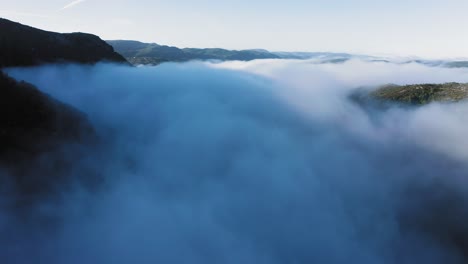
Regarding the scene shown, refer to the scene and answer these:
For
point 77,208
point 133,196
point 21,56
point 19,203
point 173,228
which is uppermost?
point 21,56

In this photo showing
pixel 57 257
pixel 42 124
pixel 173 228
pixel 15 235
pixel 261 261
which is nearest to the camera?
pixel 15 235

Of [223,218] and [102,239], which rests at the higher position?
[102,239]

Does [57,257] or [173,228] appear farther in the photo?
[173,228]

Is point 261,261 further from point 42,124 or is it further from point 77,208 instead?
point 42,124

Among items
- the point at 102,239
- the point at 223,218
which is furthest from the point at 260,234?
the point at 102,239

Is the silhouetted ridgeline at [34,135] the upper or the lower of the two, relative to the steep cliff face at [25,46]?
lower

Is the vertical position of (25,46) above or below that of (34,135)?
above

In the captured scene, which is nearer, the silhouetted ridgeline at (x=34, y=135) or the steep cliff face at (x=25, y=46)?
the silhouetted ridgeline at (x=34, y=135)

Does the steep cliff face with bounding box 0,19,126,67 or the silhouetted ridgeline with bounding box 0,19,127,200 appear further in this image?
the steep cliff face with bounding box 0,19,126,67

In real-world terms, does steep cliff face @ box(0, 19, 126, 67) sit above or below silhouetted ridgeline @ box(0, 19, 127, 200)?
above

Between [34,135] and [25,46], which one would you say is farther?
[25,46]

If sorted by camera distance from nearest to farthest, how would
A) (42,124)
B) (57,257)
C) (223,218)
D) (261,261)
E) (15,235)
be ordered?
(15,235), (57,257), (42,124), (261,261), (223,218)
